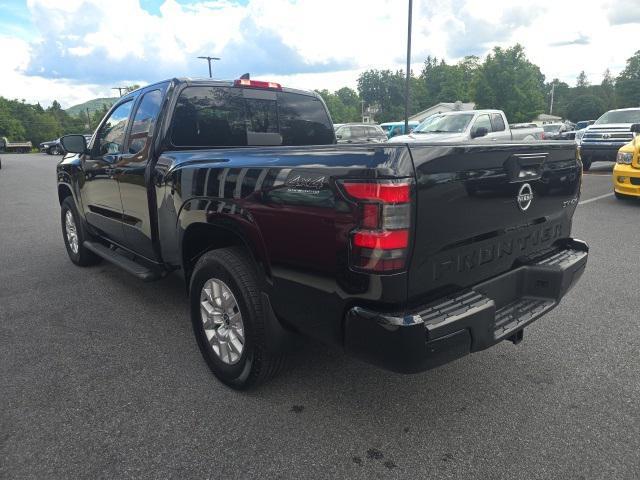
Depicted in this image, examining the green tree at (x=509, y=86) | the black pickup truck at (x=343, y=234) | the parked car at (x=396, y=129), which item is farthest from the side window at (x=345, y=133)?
the green tree at (x=509, y=86)

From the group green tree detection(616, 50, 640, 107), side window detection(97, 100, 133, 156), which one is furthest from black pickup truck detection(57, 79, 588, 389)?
green tree detection(616, 50, 640, 107)

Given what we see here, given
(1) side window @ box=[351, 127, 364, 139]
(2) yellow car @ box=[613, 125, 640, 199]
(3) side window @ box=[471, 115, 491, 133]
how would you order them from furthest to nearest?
1. (1) side window @ box=[351, 127, 364, 139]
2. (3) side window @ box=[471, 115, 491, 133]
3. (2) yellow car @ box=[613, 125, 640, 199]

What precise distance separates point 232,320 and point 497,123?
41.0ft

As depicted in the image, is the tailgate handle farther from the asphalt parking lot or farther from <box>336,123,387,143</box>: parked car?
<box>336,123,387,143</box>: parked car

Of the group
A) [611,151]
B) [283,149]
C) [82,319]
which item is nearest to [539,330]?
[283,149]

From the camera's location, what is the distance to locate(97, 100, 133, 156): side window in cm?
406

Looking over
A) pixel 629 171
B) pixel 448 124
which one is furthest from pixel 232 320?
pixel 448 124

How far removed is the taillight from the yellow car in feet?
26.3

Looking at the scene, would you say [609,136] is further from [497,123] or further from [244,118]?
[244,118]

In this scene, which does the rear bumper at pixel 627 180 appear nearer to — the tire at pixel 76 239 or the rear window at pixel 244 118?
the rear window at pixel 244 118

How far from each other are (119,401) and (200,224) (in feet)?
3.68

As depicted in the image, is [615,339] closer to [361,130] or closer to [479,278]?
[479,278]

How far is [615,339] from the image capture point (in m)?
3.33

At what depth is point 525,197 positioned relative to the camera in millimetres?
2484
